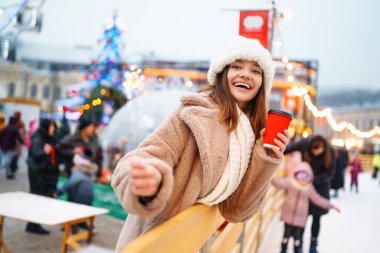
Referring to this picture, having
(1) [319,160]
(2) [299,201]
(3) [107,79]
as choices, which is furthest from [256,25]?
(3) [107,79]

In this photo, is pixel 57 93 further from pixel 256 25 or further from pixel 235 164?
pixel 235 164

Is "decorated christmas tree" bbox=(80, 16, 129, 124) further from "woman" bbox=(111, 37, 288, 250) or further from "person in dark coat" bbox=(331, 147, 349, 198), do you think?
"woman" bbox=(111, 37, 288, 250)

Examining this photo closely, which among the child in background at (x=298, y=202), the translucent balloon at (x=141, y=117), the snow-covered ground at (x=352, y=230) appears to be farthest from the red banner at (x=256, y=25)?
the translucent balloon at (x=141, y=117)

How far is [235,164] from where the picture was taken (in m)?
1.36

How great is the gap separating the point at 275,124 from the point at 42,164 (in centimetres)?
411

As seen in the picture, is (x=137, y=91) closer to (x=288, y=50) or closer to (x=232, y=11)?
(x=288, y=50)

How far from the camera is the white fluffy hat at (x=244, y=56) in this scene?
1536 millimetres

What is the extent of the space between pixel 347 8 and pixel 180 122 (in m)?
2.69

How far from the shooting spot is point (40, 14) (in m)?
6.66

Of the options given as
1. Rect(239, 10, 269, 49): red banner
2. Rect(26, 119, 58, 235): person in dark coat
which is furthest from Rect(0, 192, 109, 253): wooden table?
Rect(239, 10, 269, 49): red banner

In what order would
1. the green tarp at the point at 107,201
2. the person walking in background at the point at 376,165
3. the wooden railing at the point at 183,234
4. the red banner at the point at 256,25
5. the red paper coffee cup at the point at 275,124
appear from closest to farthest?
the wooden railing at the point at 183,234, the red paper coffee cup at the point at 275,124, the red banner at the point at 256,25, the person walking in background at the point at 376,165, the green tarp at the point at 107,201

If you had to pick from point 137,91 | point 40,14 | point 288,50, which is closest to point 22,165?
point 137,91

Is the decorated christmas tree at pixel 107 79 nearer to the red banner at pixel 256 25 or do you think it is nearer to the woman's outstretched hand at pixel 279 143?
the red banner at pixel 256 25

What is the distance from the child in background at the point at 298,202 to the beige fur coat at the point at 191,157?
9.28 ft
